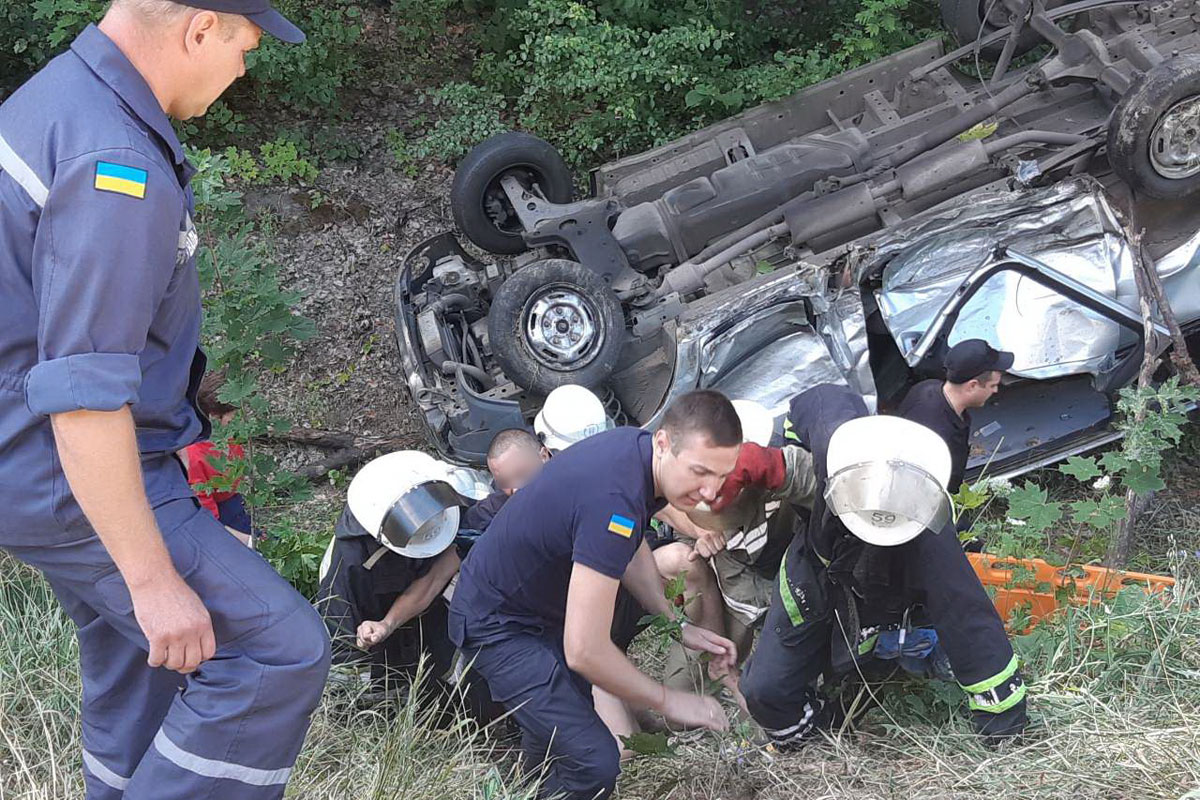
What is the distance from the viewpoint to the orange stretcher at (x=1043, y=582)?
4.00 meters

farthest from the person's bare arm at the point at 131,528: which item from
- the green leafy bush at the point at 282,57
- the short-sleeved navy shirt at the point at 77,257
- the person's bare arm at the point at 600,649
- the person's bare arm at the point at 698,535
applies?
the green leafy bush at the point at 282,57

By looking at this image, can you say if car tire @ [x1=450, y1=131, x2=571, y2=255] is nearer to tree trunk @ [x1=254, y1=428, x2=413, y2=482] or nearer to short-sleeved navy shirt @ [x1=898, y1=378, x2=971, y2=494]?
tree trunk @ [x1=254, y1=428, x2=413, y2=482]

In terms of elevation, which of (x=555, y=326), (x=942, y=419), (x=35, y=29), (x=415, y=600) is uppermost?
(x=35, y=29)

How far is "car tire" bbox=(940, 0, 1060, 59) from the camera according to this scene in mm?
6508

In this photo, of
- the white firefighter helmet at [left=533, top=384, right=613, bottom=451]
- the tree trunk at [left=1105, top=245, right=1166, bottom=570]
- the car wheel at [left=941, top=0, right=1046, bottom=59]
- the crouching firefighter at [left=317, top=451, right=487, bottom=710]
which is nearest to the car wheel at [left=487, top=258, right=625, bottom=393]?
the white firefighter helmet at [left=533, top=384, right=613, bottom=451]

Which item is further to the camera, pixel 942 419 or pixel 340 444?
pixel 340 444

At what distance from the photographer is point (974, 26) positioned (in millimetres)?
6793

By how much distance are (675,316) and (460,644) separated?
2.56 metres

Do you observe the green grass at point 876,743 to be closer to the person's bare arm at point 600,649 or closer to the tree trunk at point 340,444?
the person's bare arm at point 600,649

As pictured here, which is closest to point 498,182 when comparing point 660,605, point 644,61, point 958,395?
point 644,61

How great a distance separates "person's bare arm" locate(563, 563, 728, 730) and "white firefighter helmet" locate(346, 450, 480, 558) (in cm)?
87

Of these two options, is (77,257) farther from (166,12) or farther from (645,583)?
(645,583)

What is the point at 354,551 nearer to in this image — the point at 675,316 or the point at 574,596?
the point at 574,596

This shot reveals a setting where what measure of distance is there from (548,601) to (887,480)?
110 centimetres
